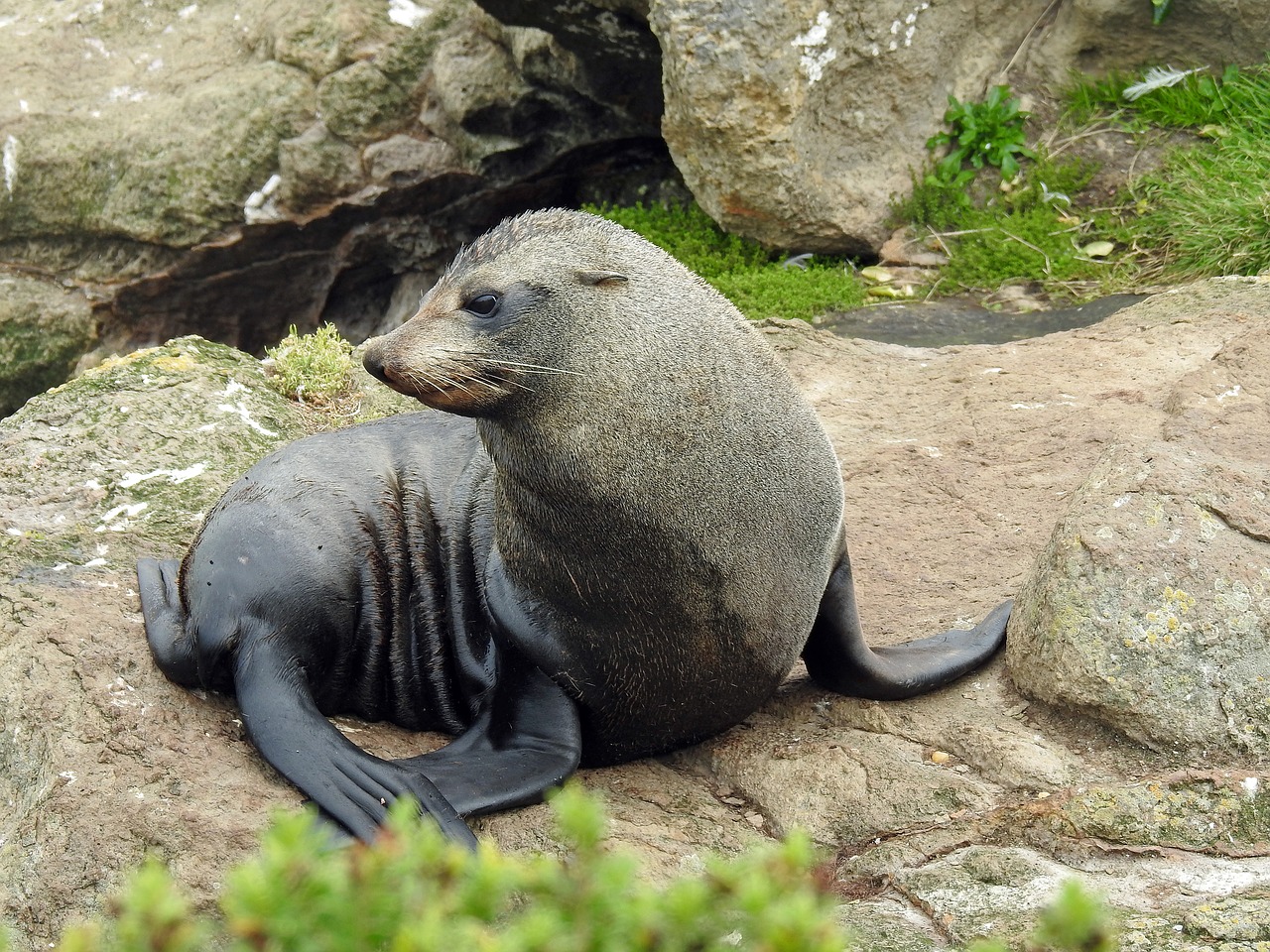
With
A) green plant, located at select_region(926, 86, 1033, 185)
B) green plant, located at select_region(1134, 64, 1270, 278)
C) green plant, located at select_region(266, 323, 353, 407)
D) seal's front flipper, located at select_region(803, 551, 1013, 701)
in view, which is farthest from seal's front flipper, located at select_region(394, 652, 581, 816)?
green plant, located at select_region(926, 86, 1033, 185)

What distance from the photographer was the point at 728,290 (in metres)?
8.81

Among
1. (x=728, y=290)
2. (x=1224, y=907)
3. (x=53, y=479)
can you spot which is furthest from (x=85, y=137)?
(x=1224, y=907)

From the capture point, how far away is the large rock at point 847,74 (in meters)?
8.48

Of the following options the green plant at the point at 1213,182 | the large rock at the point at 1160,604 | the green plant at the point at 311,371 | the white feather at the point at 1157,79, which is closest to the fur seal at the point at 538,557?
the large rock at the point at 1160,604

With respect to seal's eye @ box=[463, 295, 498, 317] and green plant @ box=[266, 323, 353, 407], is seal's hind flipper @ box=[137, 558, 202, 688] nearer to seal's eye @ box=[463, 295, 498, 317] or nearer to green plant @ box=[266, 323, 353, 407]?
seal's eye @ box=[463, 295, 498, 317]

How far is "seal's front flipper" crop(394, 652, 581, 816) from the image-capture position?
3904 mm

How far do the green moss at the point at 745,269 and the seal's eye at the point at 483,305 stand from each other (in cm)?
478

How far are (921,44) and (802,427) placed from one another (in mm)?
5621

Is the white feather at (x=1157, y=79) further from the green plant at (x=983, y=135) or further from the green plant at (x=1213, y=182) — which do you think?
the green plant at (x=983, y=135)

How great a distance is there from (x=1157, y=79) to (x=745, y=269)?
2829mm

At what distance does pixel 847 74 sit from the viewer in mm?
8906

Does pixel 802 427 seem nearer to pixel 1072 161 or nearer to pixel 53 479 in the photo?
pixel 53 479

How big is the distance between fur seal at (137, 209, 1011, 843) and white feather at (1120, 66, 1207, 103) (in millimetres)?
5477

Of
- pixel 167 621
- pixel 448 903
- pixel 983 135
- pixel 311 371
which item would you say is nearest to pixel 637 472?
pixel 167 621
